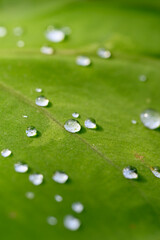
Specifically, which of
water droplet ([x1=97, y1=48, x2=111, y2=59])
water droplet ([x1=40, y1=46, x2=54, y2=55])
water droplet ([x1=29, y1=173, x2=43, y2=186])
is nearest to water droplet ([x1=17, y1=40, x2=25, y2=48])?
water droplet ([x1=40, y1=46, x2=54, y2=55])

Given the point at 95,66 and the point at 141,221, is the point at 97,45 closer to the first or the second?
the point at 95,66

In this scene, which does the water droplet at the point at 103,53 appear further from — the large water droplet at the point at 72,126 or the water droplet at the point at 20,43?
the large water droplet at the point at 72,126

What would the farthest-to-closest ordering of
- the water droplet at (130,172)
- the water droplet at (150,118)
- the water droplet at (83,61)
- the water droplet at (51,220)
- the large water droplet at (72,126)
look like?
the water droplet at (83,61)
the water droplet at (150,118)
the large water droplet at (72,126)
the water droplet at (130,172)
the water droplet at (51,220)

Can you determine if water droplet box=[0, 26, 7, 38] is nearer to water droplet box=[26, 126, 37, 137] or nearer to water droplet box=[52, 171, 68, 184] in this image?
water droplet box=[26, 126, 37, 137]

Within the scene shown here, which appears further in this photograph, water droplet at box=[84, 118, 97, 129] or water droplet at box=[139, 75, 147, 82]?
water droplet at box=[139, 75, 147, 82]

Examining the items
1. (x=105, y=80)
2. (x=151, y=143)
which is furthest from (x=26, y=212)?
(x=105, y=80)

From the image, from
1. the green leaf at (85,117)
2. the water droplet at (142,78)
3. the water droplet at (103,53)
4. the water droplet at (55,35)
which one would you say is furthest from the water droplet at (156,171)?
the water droplet at (55,35)
